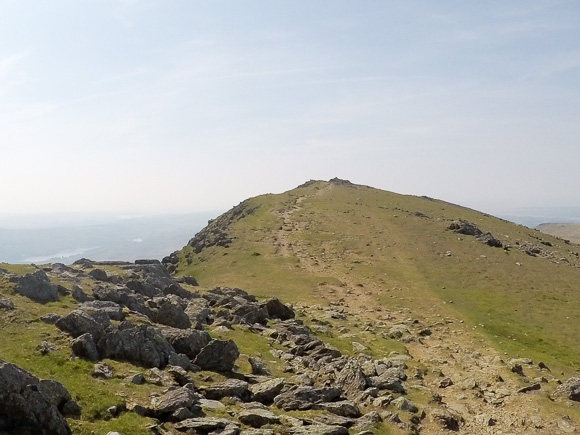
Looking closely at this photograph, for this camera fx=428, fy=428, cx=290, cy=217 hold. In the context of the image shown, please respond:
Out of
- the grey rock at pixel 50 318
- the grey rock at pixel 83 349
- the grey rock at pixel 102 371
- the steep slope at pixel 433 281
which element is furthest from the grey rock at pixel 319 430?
the grey rock at pixel 50 318

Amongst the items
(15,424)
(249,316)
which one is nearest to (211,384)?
(15,424)

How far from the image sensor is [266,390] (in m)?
27.0

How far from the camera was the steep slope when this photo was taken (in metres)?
36.0

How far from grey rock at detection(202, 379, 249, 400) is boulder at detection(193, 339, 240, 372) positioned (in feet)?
9.16

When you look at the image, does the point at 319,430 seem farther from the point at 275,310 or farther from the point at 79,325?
the point at 275,310

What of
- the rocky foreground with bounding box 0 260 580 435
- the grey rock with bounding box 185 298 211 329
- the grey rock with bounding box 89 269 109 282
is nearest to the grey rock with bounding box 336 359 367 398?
the rocky foreground with bounding box 0 260 580 435

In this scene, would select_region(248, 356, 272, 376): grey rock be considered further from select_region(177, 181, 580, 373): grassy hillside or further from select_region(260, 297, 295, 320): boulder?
select_region(177, 181, 580, 373): grassy hillside

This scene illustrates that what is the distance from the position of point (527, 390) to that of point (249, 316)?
89.0 feet

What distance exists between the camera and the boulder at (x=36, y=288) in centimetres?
3634

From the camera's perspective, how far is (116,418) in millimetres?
20406

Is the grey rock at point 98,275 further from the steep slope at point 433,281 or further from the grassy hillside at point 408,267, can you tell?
the steep slope at point 433,281

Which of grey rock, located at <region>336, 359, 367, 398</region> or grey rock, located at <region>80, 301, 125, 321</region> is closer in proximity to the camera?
grey rock, located at <region>336, 359, 367, 398</region>

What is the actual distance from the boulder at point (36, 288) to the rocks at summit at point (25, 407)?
2020 cm

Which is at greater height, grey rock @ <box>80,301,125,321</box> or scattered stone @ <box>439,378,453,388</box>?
grey rock @ <box>80,301,125,321</box>
